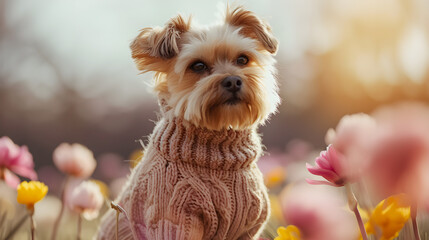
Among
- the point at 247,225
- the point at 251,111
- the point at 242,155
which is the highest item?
the point at 251,111

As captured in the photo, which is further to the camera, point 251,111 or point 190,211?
point 251,111

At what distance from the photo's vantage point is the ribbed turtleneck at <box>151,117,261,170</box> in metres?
2.00

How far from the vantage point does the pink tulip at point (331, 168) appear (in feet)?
3.87

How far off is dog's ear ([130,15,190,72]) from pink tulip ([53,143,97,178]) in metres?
0.63

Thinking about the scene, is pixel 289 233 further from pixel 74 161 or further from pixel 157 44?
pixel 74 161

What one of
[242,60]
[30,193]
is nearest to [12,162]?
[30,193]

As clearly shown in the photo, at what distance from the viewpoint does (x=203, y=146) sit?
2.04 meters

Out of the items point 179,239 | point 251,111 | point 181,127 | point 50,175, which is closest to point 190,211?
point 179,239

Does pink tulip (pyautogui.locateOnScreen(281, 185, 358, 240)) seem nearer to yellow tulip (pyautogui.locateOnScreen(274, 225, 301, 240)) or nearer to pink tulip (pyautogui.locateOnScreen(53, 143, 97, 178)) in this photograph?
yellow tulip (pyautogui.locateOnScreen(274, 225, 301, 240))

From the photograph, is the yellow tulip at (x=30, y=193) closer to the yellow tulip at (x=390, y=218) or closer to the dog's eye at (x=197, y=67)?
the dog's eye at (x=197, y=67)

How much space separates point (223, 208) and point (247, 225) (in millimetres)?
204

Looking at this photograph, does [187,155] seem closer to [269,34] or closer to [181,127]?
[181,127]

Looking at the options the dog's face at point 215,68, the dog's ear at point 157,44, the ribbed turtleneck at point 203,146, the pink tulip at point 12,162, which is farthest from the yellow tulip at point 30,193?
the dog's ear at point 157,44

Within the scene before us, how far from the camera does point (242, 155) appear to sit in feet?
6.74
